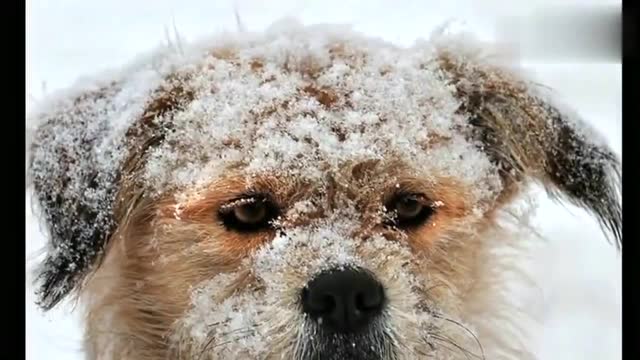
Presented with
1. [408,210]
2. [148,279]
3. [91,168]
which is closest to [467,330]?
[408,210]

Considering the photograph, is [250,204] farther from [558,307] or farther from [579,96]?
[558,307]

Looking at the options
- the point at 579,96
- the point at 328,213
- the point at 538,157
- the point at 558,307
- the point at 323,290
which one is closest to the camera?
the point at 323,290

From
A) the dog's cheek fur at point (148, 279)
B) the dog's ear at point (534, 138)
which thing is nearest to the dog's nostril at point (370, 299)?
the dog's cheek fur at point (148, 279)

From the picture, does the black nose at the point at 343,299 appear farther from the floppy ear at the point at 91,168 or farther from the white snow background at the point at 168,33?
the white snow background at the point at 168,33

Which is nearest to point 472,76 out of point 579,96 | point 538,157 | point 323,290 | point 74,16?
point 538,157

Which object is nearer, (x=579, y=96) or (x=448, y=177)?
(x=448, y=177)

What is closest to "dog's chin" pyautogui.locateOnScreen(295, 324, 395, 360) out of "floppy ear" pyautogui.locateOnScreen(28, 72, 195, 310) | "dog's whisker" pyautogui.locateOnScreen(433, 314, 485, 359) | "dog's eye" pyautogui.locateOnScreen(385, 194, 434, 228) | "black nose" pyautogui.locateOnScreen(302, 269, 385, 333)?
"black nose" pyautogui.locateOnScreen(302, 269, 385, 333)

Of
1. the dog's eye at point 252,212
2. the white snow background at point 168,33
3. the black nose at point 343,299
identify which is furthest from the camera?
the white snow background at point 168,33
